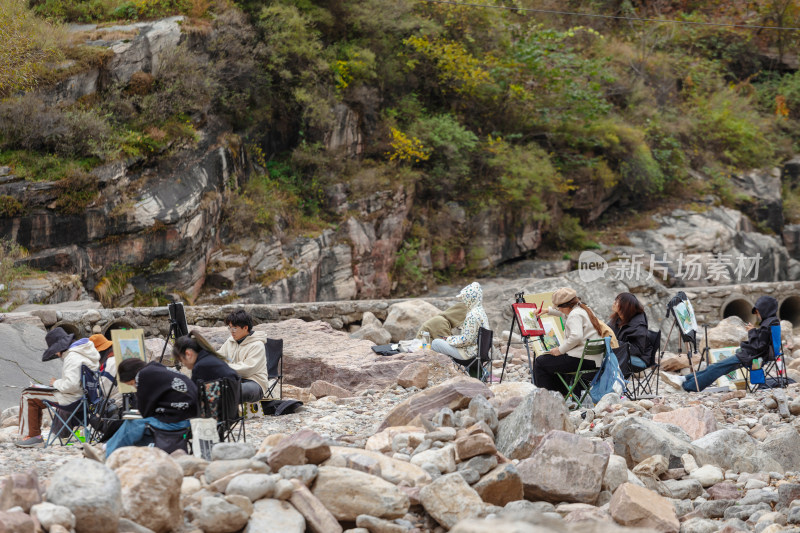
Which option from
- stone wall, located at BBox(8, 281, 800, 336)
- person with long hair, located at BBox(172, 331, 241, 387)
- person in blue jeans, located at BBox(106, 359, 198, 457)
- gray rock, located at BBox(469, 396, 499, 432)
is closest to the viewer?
person in blue jeans, located at BBox(106, 359, 198, 457)

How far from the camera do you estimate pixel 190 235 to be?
16703 mm

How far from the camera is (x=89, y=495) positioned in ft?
11.6

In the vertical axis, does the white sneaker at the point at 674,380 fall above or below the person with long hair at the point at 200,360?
below

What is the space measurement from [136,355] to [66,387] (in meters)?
0.65

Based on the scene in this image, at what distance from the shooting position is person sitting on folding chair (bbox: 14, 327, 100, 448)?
6.79 m

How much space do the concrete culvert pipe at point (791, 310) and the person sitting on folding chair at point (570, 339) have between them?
44.2 feet

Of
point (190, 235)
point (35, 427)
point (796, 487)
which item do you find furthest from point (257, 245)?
point (796, 487)

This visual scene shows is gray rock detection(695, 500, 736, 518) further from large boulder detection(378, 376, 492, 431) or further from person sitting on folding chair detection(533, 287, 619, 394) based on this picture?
person sitting on folding chair detection(533, 287, 619, 394)

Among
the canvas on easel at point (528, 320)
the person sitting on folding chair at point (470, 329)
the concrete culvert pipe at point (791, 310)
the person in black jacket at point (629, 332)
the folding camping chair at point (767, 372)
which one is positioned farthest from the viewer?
the concrete culvert pipe at point (791, 310)

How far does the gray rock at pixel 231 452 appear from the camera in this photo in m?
4.51

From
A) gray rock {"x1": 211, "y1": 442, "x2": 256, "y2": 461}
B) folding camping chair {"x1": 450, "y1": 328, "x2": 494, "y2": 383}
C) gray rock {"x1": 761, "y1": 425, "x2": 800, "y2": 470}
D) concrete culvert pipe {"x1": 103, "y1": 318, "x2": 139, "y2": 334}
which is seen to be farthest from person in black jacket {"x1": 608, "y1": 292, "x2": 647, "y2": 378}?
concrete culvert pipe {"x1": 103, "y1": 318, "x2": 139, "y2": 334}

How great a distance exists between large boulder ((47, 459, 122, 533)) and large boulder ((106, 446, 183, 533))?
0.15 meters

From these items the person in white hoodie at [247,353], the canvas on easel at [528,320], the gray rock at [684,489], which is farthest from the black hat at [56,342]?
the gray rock at [684,489]

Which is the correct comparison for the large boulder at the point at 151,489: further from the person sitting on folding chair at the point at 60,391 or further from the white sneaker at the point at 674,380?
the white sneaker at the point at 674,380
